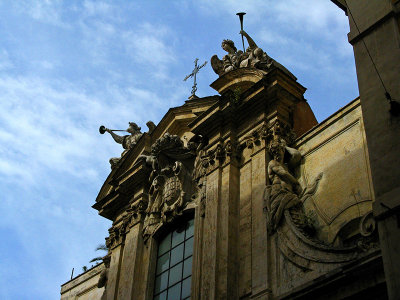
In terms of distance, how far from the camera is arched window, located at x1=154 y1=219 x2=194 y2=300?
43.0 feet

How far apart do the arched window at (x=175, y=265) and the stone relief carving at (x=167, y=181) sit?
365mm

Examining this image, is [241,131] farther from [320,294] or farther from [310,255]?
[320,294]

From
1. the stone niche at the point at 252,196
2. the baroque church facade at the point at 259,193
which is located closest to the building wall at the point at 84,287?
the baroque church facade at the point at 259,193

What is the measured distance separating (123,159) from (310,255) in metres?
7.17

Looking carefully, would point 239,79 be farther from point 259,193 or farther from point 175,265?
point 175,265

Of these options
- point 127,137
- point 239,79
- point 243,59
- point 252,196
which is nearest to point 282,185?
point 252,196

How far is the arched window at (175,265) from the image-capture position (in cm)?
1309

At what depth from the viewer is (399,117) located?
800 cm

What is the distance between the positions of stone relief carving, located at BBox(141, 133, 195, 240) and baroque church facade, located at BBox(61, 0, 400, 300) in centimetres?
3

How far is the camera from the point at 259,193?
12109 millimetres

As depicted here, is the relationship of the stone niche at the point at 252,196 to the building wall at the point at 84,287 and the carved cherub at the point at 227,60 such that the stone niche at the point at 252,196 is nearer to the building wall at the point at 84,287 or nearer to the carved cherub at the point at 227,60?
the carved cherub at the point at 227,60

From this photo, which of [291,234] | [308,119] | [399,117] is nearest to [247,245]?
[291,234]

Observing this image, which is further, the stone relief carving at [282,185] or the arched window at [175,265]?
the arched window at [175,265]

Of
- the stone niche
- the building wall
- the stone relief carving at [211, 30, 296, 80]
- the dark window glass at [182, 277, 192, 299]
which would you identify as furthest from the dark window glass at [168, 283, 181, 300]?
the stone relief carving at [211, 30, 296, 80]
